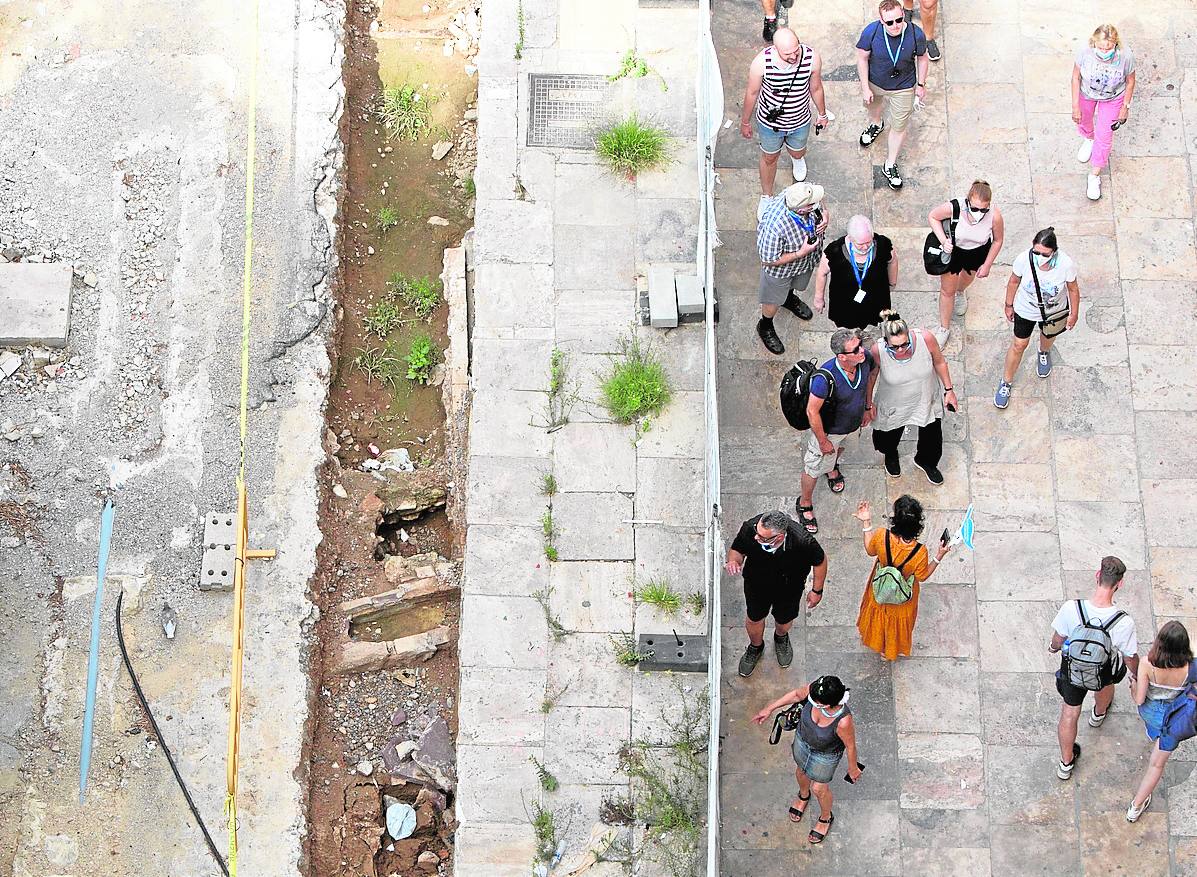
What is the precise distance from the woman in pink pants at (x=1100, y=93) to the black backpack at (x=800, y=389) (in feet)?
10.7

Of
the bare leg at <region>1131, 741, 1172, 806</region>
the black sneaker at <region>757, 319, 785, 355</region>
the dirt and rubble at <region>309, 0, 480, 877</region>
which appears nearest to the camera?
the bare leg at <region>1131, 741, 1172, 806</region>

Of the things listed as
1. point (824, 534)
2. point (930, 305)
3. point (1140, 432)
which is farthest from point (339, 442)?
point (1140, 432)

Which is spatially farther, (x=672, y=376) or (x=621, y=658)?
(x=672, y=376)

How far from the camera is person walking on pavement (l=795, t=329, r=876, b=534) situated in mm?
8852

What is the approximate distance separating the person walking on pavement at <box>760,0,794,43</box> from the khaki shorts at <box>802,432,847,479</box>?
392 cm

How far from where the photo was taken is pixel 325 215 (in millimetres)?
11812

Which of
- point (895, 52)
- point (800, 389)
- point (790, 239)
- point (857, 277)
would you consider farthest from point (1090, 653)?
point (895, 52)

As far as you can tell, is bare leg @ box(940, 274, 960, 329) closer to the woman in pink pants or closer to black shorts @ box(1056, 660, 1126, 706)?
the woman in pink pants

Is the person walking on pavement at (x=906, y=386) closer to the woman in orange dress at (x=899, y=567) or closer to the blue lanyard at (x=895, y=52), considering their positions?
the woman in orange dress at (x=899, y=567)

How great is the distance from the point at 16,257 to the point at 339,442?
307 cm

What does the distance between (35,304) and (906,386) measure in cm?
666

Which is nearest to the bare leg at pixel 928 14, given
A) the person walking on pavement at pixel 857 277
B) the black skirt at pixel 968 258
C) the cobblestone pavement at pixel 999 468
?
the cobblestone pavement at pixel 999 468

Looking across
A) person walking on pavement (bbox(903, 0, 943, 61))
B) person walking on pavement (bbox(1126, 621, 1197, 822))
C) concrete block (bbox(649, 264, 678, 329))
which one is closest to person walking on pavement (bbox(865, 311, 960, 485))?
concrete block (bbox(649, 264, 678, 329))

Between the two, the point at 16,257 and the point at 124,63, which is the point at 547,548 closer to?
the point at 16,257
